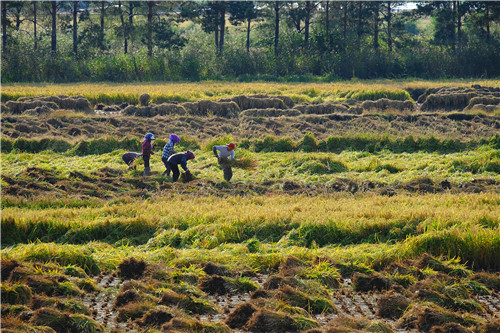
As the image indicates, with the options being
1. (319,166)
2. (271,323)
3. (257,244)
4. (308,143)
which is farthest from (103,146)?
(271,323)

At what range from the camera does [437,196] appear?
41.8ft

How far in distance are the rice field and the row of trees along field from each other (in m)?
27.4

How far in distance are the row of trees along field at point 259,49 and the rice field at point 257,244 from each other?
27.4 meters

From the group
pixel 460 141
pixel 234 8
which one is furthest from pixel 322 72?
pixel 460 141

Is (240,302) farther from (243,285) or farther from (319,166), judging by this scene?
(319,166)

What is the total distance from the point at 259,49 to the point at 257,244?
43168 mm

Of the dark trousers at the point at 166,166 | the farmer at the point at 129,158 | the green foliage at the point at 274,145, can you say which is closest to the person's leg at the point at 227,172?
the dark trousers at the point at 166,166

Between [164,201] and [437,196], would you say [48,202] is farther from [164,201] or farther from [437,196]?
[437,196]

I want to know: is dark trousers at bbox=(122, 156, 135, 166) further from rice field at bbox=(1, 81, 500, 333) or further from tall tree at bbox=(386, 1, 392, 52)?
tall tree at bbox=(386, 1, 392, 52)

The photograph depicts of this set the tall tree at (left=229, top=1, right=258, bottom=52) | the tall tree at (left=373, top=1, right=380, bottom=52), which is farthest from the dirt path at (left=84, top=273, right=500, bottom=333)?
the tall tree at (left=373, top=1, right=380, bottom=52)

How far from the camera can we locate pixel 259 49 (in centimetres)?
5138

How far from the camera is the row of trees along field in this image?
44875 mm

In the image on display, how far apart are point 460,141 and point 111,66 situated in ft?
103

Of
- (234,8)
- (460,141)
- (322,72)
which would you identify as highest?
A: (234,8)
